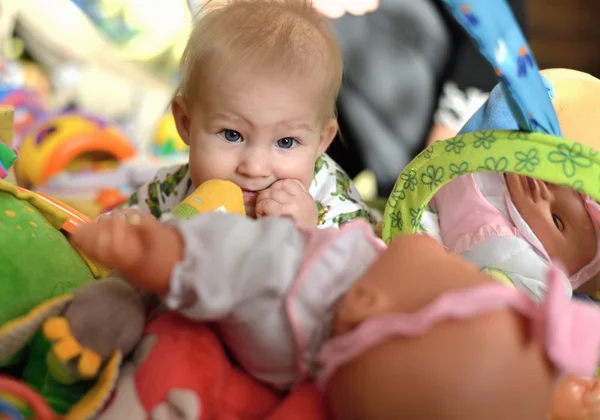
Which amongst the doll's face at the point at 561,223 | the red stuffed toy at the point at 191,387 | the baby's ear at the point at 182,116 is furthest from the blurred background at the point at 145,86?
the red stuffed toy at the point at 191,387

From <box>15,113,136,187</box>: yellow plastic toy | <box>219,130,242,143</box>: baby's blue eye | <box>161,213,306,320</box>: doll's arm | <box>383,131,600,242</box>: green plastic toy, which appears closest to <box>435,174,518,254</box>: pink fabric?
<box>383,131,600,242</box>: green plastic toy

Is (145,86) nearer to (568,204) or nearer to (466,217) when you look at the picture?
(466,217)

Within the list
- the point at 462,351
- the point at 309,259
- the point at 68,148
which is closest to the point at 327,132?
the point at 309,259

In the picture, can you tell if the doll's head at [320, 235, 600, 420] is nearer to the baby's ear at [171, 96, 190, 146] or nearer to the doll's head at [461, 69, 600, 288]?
the doll's head at [461, 69, 600, 288]

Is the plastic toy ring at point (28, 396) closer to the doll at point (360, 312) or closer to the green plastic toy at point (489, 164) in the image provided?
the doll at point (360, 312)

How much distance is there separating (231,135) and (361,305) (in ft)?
1.46

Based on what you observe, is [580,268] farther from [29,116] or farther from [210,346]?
[29,116]

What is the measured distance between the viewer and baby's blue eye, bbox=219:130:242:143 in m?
0.84

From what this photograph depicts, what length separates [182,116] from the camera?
37.0 inches

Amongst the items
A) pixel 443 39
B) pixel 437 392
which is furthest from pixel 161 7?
pixel 437 392

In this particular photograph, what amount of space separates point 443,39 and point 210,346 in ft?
3.73

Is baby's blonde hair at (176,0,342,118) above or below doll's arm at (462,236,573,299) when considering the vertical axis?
above

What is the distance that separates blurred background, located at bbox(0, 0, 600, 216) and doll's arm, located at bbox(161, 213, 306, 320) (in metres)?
0.81

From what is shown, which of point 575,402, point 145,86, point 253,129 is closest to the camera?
point 575,402
